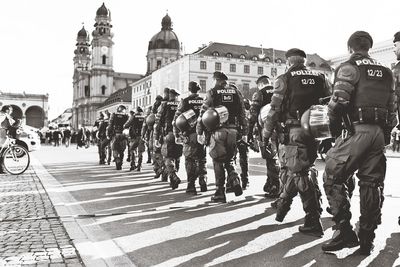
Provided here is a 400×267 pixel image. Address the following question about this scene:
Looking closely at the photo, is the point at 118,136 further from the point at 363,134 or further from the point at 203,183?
the point at 363,134

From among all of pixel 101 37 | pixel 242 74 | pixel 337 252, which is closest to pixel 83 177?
pixel 337 252

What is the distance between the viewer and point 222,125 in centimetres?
851

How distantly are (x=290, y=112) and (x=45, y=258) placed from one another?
3328mm

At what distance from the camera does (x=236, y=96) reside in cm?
864

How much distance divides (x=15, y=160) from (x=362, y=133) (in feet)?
36.8

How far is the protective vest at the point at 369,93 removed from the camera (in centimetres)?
493

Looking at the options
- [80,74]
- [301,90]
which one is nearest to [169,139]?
[301,90]

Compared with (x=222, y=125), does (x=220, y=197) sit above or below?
below

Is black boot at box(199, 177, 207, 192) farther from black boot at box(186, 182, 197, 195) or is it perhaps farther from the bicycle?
the bicycle

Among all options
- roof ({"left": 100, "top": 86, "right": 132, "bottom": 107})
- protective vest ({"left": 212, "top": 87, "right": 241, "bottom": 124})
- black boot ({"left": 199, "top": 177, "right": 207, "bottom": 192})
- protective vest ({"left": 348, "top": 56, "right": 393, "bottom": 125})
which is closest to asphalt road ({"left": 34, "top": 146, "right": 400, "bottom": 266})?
black boot ({"left": 199, "top": 177, "right": 207, "bottom": 192})

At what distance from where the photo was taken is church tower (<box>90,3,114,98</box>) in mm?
133500

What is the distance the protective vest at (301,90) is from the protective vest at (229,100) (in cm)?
246

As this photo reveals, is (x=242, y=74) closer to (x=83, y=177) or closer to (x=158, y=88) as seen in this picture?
(x=158, y=88)

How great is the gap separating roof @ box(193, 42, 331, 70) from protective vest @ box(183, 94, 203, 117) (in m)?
76.6
